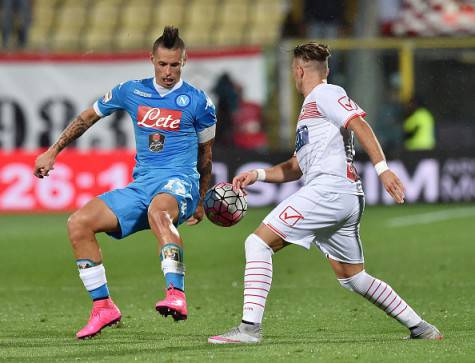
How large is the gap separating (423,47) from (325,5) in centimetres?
310

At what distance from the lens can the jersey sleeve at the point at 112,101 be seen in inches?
364

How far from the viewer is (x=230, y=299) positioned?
1155 centimetres

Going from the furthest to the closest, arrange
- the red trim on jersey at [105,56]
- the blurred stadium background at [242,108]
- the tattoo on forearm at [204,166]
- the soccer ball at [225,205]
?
the red trim on jersey at [105,56]
the blurred stadium background at [242,108]
the tattoo on forearm at [204,166]
the soccer ball at [225,205]

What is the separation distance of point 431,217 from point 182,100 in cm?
1199

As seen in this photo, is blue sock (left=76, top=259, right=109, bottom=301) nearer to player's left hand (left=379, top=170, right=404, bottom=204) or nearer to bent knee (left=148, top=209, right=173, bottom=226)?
bent knee (left=148, top=209, right=173, bottom=226)

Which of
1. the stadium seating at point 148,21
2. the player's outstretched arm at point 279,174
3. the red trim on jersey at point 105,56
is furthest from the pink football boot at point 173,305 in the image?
the stadium seating at point 148,21

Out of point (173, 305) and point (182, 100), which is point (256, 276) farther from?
point (182, 100)

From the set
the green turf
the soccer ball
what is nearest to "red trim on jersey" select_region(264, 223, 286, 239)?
the green turf

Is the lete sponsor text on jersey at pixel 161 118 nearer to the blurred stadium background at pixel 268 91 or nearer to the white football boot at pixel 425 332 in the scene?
the white football boot at pixel 425 332

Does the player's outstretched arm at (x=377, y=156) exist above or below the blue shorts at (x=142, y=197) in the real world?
above

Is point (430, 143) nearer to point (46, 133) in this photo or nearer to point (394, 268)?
point (46, 133)

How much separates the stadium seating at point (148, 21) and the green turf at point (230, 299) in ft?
28.0

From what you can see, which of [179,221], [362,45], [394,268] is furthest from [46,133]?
[179,221]

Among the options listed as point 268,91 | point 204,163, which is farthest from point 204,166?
point 268,91
